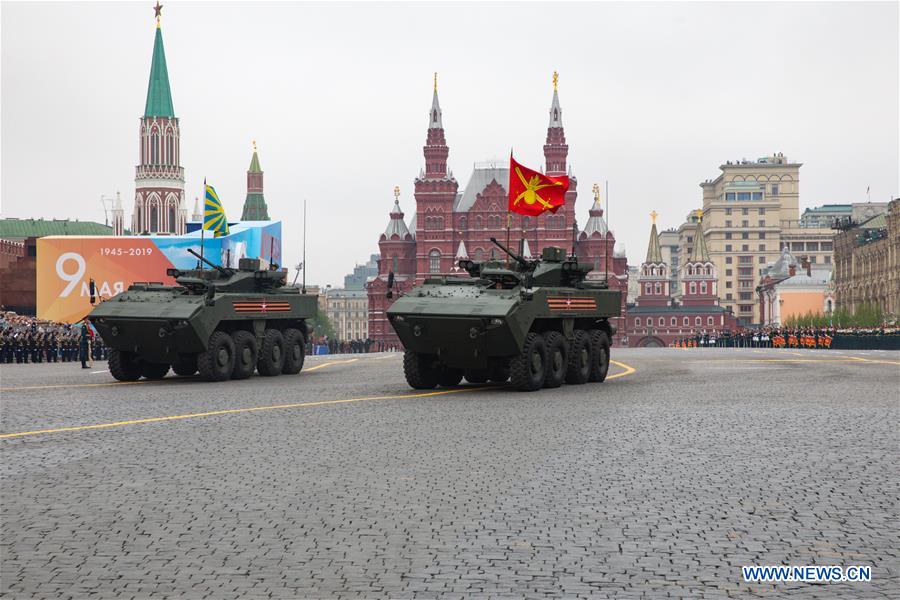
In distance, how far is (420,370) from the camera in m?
21.0

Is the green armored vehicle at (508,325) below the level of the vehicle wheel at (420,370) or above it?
above

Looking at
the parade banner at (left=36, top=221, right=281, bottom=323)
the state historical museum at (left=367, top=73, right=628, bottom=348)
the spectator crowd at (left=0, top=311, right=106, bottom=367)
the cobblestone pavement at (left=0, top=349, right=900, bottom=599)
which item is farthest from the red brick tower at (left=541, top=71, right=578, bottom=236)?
the cobblestone pavement at (left=0, top=349, right=900, bottom=599)

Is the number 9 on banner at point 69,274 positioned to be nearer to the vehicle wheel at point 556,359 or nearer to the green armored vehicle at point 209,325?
the green armored vehicle at point 209,325

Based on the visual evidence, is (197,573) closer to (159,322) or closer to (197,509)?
(197,509)

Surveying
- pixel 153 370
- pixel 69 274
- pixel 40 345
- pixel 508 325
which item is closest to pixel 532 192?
pixel 508 325

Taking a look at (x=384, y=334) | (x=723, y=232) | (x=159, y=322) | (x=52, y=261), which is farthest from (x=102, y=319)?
(x=723, y=232)

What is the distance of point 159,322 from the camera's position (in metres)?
22.6

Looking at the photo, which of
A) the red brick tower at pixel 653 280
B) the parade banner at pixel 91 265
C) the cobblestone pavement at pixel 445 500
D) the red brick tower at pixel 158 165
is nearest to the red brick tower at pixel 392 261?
the red brick tower at pixel 158 165

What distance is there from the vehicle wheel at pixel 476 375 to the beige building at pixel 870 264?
80665 millimetres

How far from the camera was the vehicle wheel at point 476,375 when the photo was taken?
22.5 meters

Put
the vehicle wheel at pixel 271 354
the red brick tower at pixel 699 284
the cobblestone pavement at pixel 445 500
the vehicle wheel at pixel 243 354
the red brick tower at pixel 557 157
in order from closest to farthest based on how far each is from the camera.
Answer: the cobblestone pavement at pixel 445 500
the vehicle wheel at pixel 243 354
the vehicle wheel at pixel 271 354
the red brick tower at pixel 557 157
the red brick tower at pixel 699 284

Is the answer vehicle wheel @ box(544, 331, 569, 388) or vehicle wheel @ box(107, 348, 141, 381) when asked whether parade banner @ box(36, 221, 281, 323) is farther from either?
vehicle wheel @ box(544, 331, 569, 388)

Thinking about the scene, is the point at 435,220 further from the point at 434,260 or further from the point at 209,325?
the point at 209,325

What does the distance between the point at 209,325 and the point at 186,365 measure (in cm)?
289
